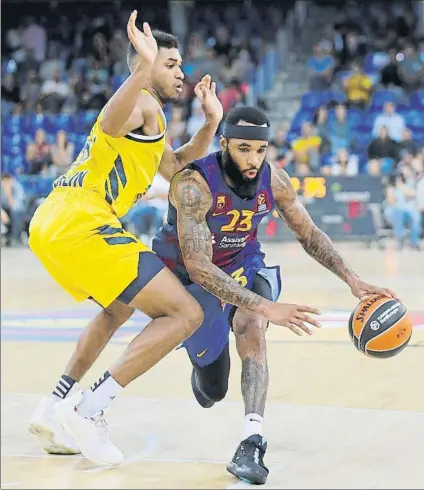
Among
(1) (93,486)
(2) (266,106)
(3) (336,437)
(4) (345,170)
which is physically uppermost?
(2) (266,106)

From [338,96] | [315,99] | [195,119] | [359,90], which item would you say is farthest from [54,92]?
[359,90]

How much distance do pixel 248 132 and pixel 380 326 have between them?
1.09 metres

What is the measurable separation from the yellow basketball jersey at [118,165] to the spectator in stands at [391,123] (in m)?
15.0

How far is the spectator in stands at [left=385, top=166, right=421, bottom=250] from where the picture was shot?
16844 millimetres

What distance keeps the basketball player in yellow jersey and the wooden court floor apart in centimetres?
22

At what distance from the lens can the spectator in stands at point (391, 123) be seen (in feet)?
63.7

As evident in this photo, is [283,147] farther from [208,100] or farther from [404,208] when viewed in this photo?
[208,100]

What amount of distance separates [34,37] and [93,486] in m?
23.1

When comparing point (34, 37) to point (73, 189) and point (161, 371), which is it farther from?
point (73, 189)

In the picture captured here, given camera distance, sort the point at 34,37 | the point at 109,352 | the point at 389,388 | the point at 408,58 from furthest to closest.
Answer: the point at 34,37, the point at 408,58, the point at 109,352, the point at 389,388

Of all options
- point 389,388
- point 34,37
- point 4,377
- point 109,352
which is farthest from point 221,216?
point 34,37

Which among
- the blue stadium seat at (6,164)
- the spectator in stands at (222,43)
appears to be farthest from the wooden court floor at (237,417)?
the spectator in stands at (222,43)

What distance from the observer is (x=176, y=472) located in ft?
14.1

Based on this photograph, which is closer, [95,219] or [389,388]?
[95,219]
